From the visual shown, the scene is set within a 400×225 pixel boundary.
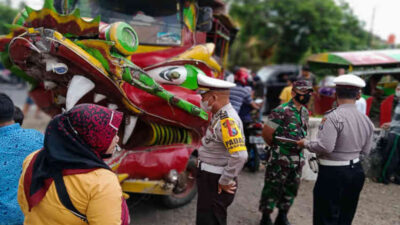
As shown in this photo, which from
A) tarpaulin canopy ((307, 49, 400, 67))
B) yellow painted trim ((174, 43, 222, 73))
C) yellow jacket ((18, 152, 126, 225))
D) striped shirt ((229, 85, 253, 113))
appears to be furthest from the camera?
tarpaulin canopy ((307, 49, 400, 67))

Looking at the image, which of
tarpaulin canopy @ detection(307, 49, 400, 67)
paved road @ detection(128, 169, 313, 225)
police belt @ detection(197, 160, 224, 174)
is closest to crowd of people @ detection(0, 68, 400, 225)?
police belt @ detection(197, 160, 224, 174)

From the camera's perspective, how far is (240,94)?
528cm

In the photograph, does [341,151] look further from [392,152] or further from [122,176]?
[392,152]

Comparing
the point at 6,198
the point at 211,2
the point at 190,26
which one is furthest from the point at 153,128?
the point at 211,2

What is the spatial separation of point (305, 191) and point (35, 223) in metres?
4.16

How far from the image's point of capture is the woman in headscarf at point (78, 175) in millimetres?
1482

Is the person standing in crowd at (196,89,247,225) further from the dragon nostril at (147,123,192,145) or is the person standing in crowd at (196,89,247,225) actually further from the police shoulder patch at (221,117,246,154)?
the dragon nostril at (147,123,192,145)

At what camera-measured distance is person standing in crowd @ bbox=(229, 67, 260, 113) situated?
5.22 metres

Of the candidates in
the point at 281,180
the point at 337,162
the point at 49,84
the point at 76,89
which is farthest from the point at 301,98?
the point at 49,84

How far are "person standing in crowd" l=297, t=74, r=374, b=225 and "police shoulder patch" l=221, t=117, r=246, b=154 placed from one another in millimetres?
805

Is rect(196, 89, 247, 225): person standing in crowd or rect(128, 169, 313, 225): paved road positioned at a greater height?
rect(196, 89, 247, 225): person standing in crowd

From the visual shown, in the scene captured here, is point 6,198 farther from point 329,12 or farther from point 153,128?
point 329,12

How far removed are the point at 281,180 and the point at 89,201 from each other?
8.30ft

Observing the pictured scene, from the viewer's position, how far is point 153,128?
3707mm
